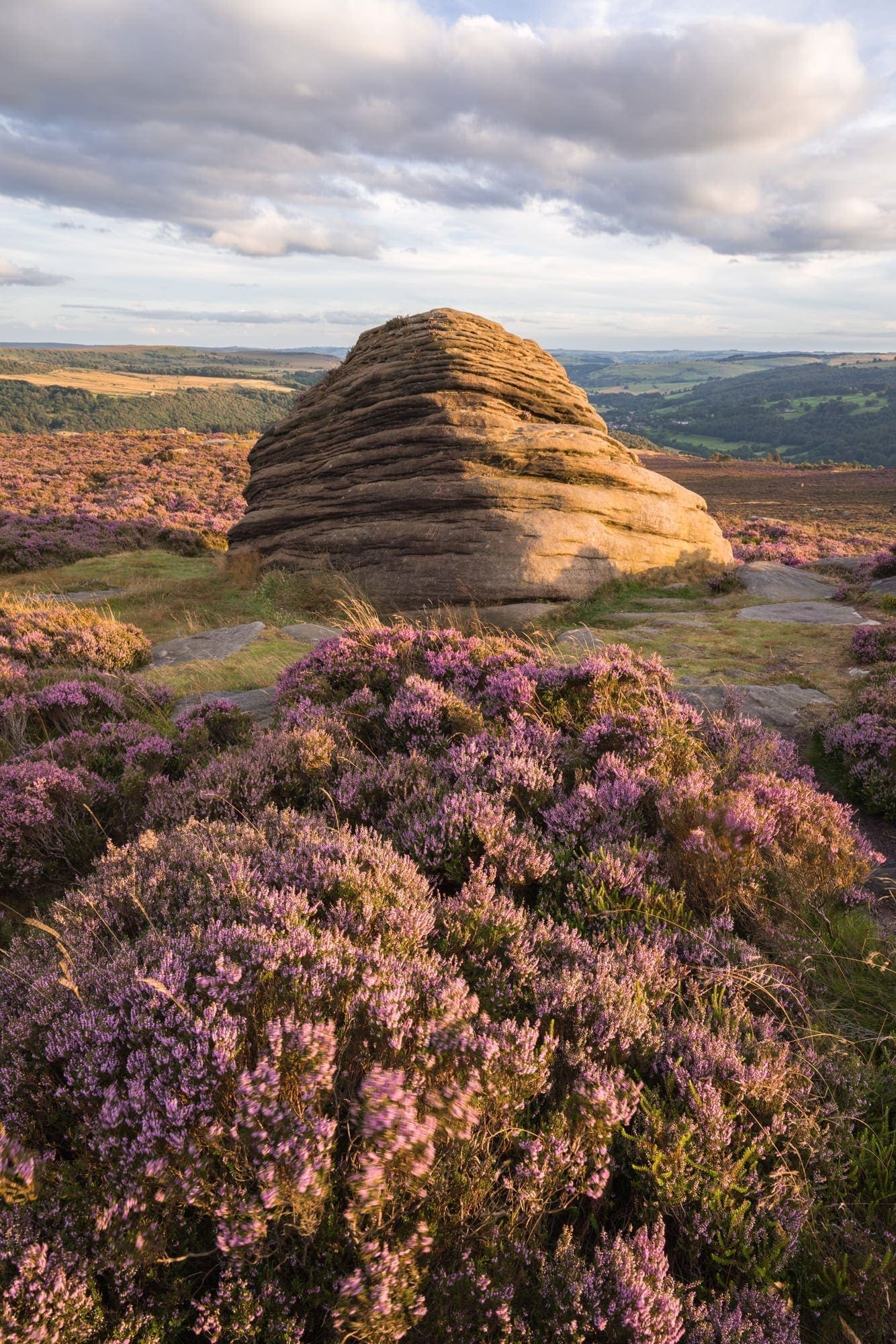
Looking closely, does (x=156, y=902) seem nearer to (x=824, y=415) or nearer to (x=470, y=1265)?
(x=470, y=1265)

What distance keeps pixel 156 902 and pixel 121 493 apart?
42.1 metres

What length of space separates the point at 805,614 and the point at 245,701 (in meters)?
13.5

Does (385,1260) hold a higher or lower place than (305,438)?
lower

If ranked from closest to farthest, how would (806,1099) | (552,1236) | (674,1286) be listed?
(674,1286), (552,1236), (806,1099)

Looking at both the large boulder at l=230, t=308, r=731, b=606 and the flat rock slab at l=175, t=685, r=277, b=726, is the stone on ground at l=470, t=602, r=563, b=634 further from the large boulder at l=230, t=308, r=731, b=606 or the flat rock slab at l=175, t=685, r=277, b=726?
the flat rock slab at l=175, t=685, r=277, b=726

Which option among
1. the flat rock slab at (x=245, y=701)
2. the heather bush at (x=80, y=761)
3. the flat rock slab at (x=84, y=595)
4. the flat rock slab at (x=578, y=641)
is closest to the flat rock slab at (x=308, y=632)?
the flat rock slab at (x=245, y=701)

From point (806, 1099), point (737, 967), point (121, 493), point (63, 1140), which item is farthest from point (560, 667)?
point (121, 493)

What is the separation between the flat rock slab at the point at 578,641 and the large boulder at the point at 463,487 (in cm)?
456

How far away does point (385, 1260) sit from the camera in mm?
2178

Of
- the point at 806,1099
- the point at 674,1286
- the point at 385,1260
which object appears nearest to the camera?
the point at 385,1260

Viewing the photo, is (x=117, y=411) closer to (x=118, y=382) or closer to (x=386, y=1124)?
(x=118, y=382)

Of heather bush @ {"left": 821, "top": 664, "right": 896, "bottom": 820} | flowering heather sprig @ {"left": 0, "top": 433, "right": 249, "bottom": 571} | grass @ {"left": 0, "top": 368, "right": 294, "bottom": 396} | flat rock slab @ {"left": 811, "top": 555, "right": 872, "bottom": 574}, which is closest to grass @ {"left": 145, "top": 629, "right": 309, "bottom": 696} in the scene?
heather bush @ {"left": 821, "top": 664, "right": 896, "bottom": 820}

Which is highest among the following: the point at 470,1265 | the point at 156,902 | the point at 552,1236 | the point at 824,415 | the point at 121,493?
the point at 824,415

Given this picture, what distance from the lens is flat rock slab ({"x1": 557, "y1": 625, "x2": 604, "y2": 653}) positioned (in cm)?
1029
